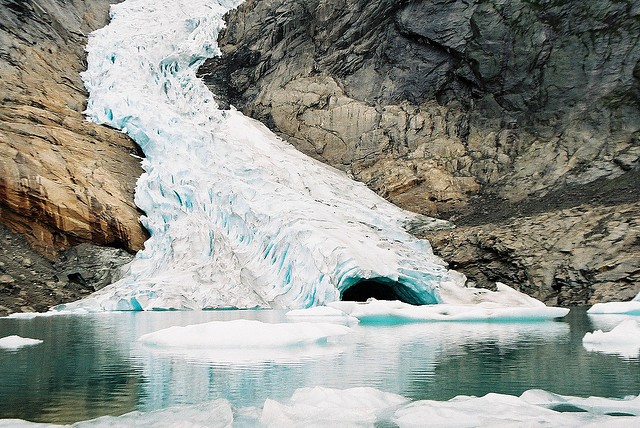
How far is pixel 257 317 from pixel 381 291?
701 centimetres

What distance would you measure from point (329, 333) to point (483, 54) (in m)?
18.2

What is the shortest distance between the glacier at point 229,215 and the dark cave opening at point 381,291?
0.08 m

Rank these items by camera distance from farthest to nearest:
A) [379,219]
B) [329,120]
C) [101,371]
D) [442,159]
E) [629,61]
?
[329,120]
[442,159]
[629,61]
[379,219]
[101,371]

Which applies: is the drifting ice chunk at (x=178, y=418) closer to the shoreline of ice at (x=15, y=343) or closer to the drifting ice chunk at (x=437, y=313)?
the shoreline of ice at (x=15, y=343)

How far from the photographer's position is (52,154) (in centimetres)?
1791

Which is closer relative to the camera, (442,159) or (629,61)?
(629,61)

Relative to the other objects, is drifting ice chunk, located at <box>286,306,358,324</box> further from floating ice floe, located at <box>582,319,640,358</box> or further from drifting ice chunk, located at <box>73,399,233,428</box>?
drifting ice chunk, located at <box>73,399,233,428</box>

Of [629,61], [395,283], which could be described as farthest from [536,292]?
[629,61]

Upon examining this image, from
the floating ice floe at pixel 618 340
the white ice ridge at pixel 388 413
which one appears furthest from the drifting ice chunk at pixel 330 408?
the floating ice floe at pixel 618 340

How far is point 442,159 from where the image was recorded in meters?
23.6

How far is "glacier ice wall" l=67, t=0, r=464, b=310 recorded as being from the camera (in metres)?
16.1

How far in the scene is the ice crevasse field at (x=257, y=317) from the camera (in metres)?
4.62

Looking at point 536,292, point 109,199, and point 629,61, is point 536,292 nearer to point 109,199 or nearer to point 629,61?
point 629,61

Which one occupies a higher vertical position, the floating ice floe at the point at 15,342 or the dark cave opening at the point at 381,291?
the dark cave opening at the point at 381,291
